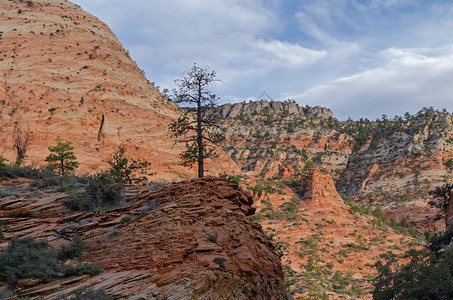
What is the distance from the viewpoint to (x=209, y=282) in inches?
361

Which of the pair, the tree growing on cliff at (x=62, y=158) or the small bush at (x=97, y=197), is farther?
the tree growing on cliff at (x=62, y=158)

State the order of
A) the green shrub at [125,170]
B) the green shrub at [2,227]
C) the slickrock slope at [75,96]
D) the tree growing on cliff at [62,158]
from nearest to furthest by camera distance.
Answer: the green shrub at [2,227] → the green shrub at [125,170] → the tree growing on cliff at [62,158] → the slickrock slope at [75,96]

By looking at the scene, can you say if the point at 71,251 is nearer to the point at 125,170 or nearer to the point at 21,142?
the point at 125,170

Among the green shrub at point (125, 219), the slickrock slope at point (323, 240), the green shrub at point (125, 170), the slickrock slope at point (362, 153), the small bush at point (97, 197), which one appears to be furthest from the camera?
the slickrock slope at point (362, 153)

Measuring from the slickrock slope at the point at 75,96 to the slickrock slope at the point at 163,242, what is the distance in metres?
33.2

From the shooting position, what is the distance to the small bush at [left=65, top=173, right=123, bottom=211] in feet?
38.6

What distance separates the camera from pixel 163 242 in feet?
31.5

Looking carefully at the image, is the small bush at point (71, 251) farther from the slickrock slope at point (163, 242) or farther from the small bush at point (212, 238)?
the small bush at point (212, 238)

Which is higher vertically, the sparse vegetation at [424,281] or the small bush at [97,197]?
the small bush at [97,197]

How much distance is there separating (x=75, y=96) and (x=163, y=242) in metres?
46.0

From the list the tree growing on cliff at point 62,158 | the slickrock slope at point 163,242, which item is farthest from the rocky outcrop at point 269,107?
the slickrock slope at point 163,242

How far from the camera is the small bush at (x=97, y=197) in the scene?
11773 millimetres

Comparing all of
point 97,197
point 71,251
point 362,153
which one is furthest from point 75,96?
point 362,153

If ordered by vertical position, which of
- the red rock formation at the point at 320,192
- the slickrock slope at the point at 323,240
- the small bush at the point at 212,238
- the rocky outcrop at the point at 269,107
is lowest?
the slickrock slope at the point at 323,240
